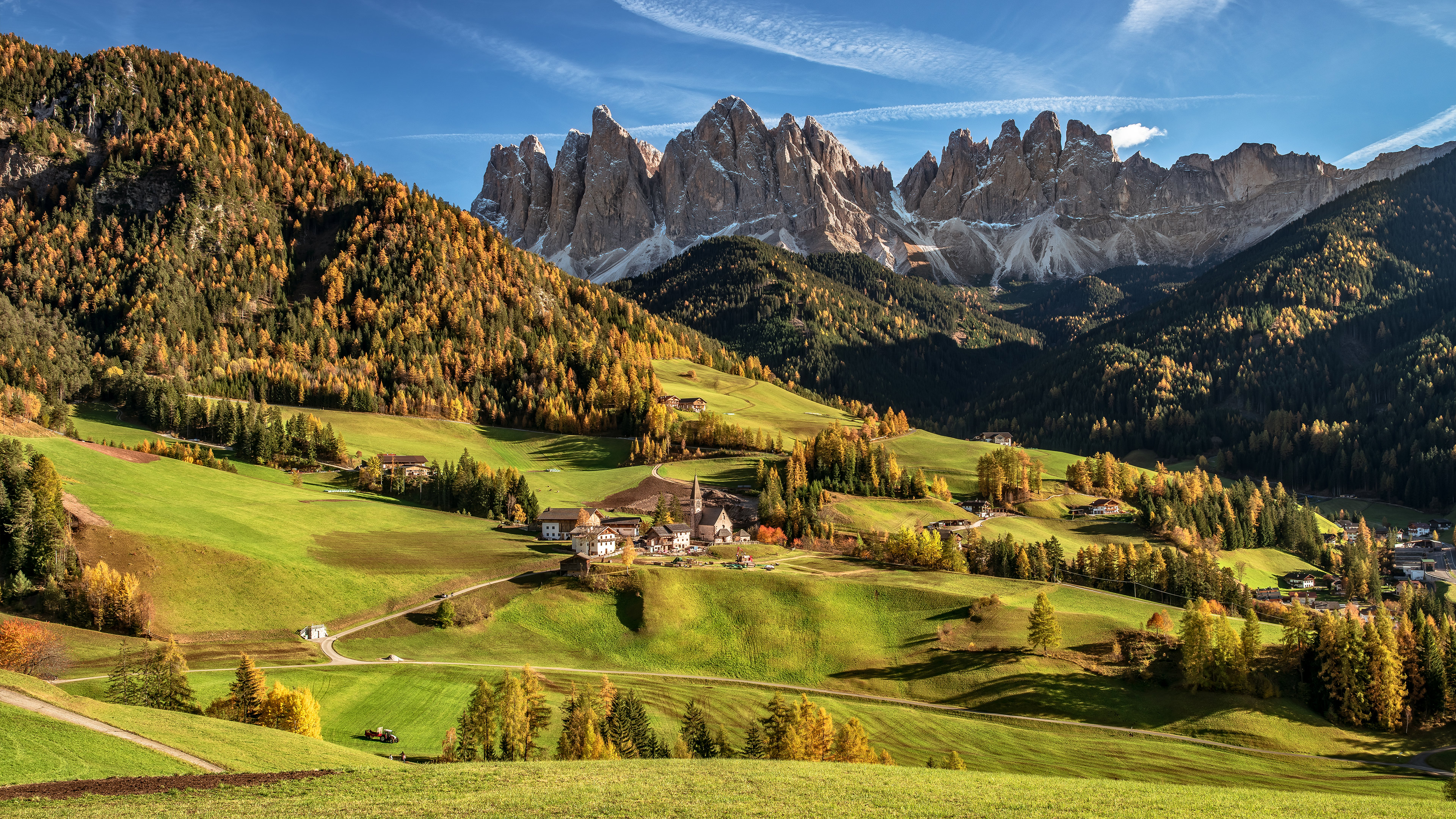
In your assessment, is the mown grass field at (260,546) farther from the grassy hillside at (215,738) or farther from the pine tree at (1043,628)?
the pine tree at (1043,628)

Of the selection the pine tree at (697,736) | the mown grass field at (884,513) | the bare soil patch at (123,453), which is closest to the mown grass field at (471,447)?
the bare soil patch at (123,453)

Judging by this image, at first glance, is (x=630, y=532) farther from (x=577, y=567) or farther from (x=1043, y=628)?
(x=1043, y=628)

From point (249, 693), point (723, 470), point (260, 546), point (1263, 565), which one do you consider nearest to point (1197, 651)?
point (1263, 565)

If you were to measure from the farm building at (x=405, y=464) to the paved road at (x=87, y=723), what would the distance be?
332 ft

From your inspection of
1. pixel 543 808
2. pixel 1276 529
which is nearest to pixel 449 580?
pixel 543 808

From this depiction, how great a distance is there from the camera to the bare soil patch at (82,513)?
8769 centimetres

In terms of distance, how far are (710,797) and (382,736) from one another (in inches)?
1450

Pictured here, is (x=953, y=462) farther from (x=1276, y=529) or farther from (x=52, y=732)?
(x=52, y=732)

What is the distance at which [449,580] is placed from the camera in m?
95.6

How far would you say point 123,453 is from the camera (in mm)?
119562

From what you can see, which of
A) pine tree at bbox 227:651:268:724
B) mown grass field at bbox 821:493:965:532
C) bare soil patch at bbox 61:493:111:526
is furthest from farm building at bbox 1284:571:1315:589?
bare soil patch at bbox 61:493:111:526

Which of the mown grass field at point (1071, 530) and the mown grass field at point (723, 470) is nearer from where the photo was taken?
the mown grass field at point (1071, 530)

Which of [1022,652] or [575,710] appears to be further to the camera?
[1022,652]

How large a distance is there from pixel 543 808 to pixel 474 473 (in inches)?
4289
